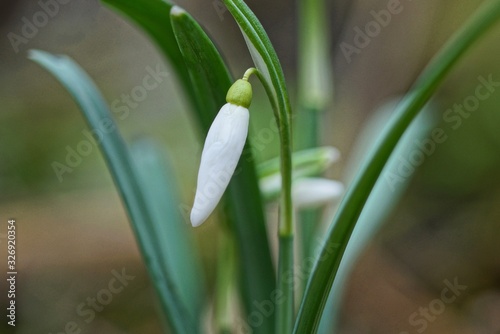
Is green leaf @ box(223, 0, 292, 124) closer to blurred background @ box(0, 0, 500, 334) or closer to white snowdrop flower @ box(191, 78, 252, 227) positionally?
white snowdrop flower @ box(191, 78, 252, 227)

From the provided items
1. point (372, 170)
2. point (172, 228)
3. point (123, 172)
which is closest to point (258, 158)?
point (172, 228)

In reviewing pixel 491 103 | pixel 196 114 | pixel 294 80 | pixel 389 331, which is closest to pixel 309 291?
pixel 196 114

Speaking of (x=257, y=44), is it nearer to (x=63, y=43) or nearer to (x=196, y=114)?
(x=196, y=114)

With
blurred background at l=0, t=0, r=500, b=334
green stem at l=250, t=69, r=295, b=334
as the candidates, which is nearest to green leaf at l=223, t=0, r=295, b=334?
green stem at l=250, t=69, r=295, b=334

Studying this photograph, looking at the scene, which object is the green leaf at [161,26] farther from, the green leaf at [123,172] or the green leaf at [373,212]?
the green leaf at [373,212]

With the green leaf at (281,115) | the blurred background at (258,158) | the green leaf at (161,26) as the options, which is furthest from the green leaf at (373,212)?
the blurred background at (258,158)
